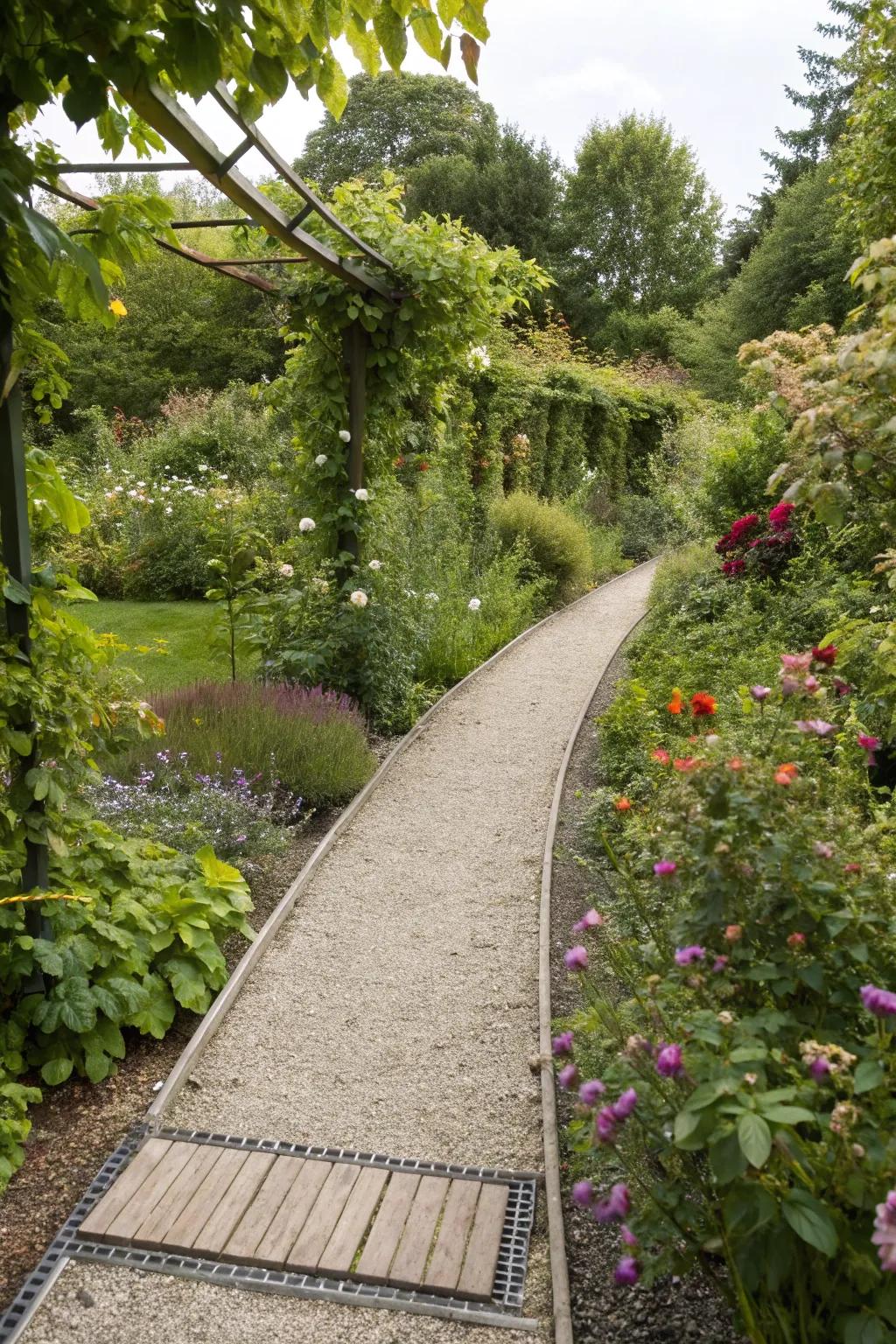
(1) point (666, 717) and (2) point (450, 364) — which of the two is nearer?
(1) point (666, 717)

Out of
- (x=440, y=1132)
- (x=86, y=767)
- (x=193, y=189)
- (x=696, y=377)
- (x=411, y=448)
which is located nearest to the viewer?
(x=440, y=1132)

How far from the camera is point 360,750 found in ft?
19.6

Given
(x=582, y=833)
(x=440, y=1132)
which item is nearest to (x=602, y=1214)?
(x=440, y=1132)

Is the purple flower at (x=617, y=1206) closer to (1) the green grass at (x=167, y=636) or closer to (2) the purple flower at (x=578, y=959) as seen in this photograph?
(2) the purple flower at (x=578, y=959)

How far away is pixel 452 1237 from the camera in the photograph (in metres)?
2.57

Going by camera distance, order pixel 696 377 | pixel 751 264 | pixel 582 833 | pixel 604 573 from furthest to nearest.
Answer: pixel 696 377, pixel 751 264, pixel 604 573, pixel 582 833

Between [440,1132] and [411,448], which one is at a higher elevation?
[411,448]

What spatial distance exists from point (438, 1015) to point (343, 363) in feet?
16.1

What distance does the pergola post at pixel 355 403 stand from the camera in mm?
6945

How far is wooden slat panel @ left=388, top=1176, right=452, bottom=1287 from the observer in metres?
2.45

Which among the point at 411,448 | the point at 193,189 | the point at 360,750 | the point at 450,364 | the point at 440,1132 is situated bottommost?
the point at 440,1132

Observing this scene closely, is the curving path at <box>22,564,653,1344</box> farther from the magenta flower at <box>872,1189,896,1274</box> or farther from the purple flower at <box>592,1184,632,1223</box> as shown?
the magenta flower at <box>872,1189,896,1274</box>

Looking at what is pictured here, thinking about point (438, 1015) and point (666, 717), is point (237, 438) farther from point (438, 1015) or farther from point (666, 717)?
point (438, 1015)

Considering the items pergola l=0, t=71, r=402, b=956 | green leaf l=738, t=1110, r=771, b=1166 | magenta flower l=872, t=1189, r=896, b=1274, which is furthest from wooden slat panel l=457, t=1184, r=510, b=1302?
pergola l=0, t=71, r=402, b=956
